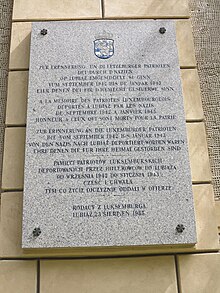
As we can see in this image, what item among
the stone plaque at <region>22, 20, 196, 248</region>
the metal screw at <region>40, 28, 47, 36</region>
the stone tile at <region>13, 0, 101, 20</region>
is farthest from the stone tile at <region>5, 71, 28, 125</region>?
the stone tile at <region>13, 0, 101, 20</region>

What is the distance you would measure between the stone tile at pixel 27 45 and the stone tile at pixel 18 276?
1.65 metres

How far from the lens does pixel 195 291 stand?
3.35 meters

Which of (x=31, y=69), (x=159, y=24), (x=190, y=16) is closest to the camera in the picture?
(x=31, y=69)

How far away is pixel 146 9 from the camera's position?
4344 mm

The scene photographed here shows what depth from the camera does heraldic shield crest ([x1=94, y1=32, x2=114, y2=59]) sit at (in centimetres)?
396

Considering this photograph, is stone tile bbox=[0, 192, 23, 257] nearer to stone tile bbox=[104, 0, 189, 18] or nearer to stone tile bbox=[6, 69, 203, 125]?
stone tile bbox=[6, 69, 203, 125]

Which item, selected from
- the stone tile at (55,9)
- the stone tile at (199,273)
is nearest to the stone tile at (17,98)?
the stone tile at (55,9)

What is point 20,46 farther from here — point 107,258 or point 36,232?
point 107,258

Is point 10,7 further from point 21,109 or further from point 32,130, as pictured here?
point 32,130

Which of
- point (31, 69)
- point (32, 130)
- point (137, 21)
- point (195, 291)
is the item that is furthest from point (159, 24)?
point (195, 291)

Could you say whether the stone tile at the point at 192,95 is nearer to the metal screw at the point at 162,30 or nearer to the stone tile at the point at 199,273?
the metal screw at the point at 162,30

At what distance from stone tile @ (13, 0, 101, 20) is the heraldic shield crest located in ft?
1.11

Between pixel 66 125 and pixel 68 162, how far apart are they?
31 cm

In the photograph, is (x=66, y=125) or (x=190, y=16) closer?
(x=66, y=125)
